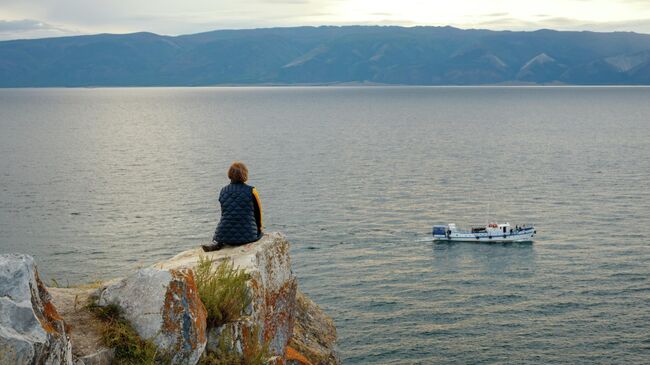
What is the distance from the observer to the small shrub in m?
11.4

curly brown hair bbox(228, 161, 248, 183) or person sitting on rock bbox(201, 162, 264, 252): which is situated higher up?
curly brown hair bbox(228, 161, 248, 183)

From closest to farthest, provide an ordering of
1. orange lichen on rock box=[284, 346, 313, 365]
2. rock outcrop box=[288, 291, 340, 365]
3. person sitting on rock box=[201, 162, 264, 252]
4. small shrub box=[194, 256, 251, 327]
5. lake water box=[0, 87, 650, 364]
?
small shrub box=[194, 256, 251, 327], person sitting on rock box=[201, 162, 264, 252], orange lichen on rock box=[284, 346, 313, 365], rock outcrop box=[288, 291, 340, 365], lake water box=[0, 87, 650, 364]

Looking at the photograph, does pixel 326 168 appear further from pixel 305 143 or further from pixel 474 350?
pixel 474 350

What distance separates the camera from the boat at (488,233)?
62.8m

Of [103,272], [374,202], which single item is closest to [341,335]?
[103,272]

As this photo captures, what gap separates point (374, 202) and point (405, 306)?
3447 centimetres

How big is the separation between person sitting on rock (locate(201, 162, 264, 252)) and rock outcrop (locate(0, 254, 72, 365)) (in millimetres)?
5621

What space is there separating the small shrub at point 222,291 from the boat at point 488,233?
52.1m

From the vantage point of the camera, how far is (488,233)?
211 ft

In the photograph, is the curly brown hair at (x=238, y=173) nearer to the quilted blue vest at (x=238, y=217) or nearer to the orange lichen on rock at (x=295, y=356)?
the quilted blue vest at (x=238, y=217)

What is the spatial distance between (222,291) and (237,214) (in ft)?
9.11

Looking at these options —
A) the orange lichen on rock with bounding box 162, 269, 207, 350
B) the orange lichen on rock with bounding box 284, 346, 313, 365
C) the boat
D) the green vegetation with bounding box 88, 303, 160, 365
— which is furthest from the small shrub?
the boat

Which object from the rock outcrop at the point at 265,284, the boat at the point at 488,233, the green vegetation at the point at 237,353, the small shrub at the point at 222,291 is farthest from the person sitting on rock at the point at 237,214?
the boat at the point at 488,233

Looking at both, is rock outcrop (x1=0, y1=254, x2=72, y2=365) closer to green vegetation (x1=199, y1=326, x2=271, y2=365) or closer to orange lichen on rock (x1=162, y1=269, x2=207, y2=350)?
orange lichen on rock (x1=162, y1=269, x2=207, y2=350)
